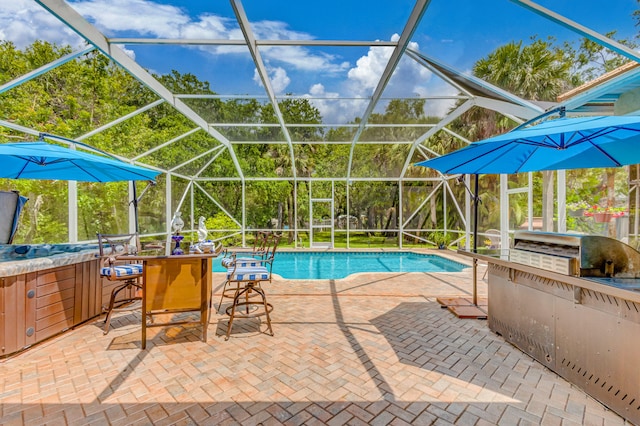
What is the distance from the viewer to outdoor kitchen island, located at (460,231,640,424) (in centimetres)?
207

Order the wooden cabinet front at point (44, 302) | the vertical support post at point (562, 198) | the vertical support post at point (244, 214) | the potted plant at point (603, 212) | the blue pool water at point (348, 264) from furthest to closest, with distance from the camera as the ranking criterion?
the vertical support post at point (244, 214) → the blue pool water at point (348, 264) → the vertical support post at point (562, 198) → the potted plant at point (603, 212) → the wooden cabinet front at point (44, 302)

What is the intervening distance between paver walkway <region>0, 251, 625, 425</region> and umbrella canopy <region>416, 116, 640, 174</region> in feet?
6.68

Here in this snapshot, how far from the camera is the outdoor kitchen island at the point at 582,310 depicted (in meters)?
2.07

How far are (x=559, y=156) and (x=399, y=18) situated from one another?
2.59 meters

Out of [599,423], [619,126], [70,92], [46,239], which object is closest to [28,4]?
[70,92]

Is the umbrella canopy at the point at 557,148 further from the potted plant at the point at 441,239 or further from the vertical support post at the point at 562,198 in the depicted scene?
the potted plant at the point at 441,239

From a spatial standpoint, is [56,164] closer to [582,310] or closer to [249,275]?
[249,275]

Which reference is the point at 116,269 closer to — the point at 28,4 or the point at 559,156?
the point at 28,4

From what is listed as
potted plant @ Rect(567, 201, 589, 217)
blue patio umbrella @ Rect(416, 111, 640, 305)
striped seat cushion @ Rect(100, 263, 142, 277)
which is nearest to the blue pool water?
potted plant @ Rect(567, 201, 589, 217)

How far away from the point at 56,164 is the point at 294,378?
4.14 meters

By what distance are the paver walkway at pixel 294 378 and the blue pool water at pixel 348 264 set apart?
4.69 m

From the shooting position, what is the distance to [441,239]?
11.7 meters

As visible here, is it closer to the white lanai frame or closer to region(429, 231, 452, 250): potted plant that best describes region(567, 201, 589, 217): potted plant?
the white lanai frame

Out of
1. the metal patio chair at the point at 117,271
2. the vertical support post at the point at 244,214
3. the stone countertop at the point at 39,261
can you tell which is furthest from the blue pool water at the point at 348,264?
the stone countertop at the point at 39,261
